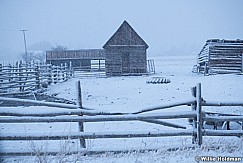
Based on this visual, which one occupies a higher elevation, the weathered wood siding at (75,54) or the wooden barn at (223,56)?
the weathered wood siding at (75,54)

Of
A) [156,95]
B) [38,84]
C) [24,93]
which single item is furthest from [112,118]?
[38,84]

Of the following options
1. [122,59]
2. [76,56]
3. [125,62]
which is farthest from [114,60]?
[76,56]

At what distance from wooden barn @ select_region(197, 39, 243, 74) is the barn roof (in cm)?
777

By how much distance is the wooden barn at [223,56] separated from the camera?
19.6 metres

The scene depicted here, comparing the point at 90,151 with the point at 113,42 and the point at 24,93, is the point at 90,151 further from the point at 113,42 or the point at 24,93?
the point at 113,42

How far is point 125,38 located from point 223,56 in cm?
1070

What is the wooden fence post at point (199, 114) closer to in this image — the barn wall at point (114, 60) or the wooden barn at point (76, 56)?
the barn wall at point (114, 60)

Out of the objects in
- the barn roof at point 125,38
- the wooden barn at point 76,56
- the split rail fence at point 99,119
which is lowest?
the split rail fence at point 99,119

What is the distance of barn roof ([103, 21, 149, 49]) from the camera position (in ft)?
86.7

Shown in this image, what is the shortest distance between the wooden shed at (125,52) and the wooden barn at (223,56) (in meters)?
7.57

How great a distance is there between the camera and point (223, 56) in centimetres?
2077

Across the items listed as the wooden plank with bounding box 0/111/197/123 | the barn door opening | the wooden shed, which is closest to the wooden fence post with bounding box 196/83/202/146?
the wooden plank with bounding box 0/111/197/123

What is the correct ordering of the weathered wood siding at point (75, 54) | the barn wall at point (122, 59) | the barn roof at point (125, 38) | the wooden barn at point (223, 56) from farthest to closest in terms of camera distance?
the weathered wood siding at point (75, 54), the barn wall at point (122, 59), the barn roof at point (125, 38), the wooden barn at point (223, 56)

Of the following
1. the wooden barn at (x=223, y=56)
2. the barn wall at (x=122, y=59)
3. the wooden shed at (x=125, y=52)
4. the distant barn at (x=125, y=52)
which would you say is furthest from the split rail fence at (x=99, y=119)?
the barn wall at (x=122, y=59)
